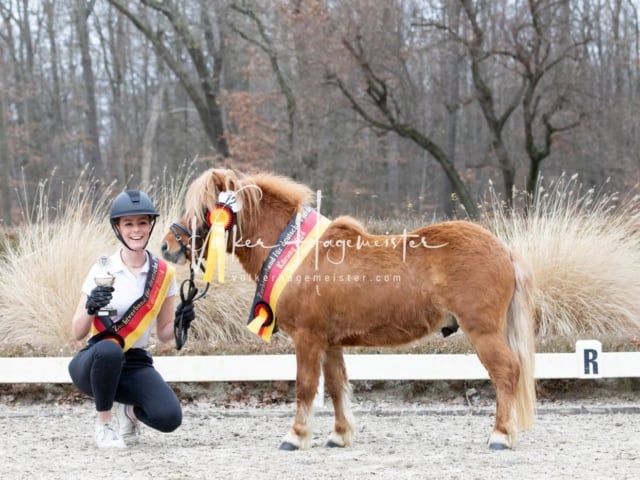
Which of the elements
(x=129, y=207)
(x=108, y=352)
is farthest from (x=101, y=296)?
(x=129, y=207)

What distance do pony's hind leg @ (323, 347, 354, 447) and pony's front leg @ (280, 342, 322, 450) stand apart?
21 centimetres

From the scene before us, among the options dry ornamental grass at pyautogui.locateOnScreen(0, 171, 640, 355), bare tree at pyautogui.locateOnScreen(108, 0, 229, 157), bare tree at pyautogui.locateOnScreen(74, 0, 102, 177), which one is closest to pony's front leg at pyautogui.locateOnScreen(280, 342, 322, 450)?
dry ornamental grass at pyautogui.locateOnScreen(0, 171, 640, 355)

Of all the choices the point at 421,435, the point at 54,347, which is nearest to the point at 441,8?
the point at 54,347

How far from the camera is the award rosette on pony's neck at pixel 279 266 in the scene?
15.9 feet

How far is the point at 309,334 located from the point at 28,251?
16.1 feet

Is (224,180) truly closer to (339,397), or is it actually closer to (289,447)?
(339,397)

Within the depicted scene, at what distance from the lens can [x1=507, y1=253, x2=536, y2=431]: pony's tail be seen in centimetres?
484

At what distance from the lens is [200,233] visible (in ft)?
16.6

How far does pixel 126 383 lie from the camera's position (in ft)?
16.4

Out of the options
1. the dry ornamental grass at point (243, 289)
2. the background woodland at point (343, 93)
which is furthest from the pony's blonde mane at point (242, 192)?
the background woodland at point (343, 93)

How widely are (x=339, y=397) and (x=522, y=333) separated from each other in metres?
1.09

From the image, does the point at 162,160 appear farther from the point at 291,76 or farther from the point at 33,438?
the point at 33,438

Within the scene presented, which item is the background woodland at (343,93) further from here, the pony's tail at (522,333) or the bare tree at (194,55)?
the pony's tail at (522,333)

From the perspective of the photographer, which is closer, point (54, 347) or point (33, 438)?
point (33, 438)
